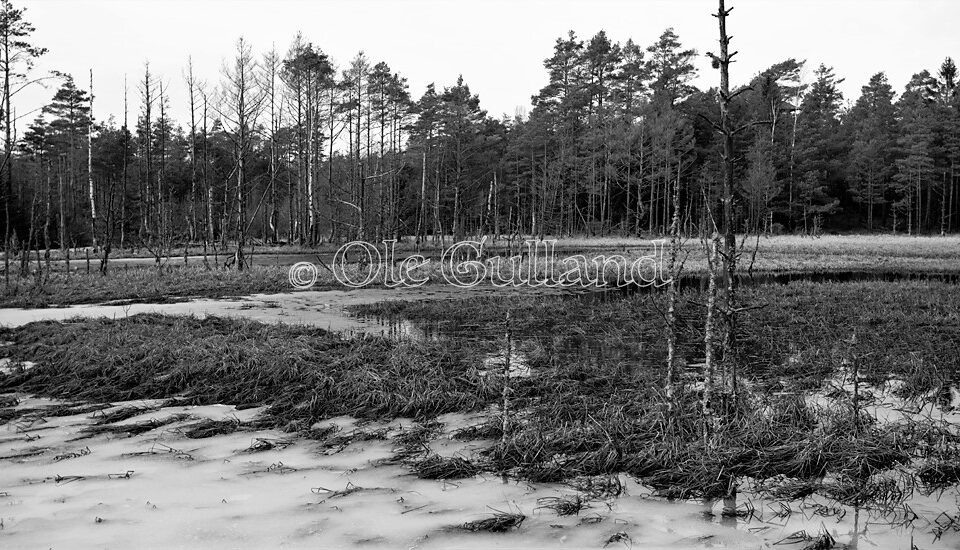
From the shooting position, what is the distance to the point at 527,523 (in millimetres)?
3602

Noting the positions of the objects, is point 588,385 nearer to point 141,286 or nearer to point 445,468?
point 445,468

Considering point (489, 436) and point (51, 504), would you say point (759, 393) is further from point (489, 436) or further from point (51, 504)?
point (51, 504)

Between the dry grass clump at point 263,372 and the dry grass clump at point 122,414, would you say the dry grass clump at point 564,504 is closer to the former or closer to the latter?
the dry grass clump at point 263,372

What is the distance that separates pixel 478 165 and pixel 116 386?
4735 cm

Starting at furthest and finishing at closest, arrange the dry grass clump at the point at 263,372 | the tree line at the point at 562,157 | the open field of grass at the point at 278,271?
the tree line at the point at 562,157 → the open field of grass at the point at 278,271 → the dry grass clump at the point at 263,372

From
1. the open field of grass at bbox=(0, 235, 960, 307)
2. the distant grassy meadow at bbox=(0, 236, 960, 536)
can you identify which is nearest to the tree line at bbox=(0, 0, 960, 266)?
the open field of grass at bbox=(0, 235, 960, 307)

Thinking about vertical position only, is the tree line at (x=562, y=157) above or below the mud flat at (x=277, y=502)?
above

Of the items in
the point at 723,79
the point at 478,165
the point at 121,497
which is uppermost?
the point at 478,165

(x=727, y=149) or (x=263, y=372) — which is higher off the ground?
(x=727, y=149)

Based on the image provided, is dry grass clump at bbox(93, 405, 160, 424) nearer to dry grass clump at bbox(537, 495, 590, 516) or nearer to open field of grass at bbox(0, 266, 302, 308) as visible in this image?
dry grass clump at bbox(537, 495, 590, 516)

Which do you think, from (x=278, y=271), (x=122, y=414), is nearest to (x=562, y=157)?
(x=278, y=271)

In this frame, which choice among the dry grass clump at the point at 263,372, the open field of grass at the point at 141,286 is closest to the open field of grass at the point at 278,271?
the open field of grass at the point at 141,286

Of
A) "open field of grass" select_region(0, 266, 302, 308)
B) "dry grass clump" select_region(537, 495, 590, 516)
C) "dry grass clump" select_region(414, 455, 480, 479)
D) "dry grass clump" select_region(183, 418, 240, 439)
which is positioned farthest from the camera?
"open field of grass" select_region(0, 266, 302, 308)

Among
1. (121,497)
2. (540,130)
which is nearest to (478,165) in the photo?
(540,130)
